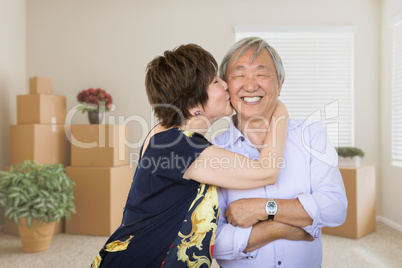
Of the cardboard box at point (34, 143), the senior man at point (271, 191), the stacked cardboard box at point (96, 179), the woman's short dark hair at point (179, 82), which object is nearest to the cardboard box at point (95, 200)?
the stacked cardboard box at point (96, 179)

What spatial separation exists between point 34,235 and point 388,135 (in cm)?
426

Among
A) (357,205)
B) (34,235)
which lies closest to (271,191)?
(34,235)

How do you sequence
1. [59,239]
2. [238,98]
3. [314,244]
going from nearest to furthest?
[314,244] < [238,98] < [59,239]

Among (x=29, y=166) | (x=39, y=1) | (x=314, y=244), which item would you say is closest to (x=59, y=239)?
(x=29, y=166)

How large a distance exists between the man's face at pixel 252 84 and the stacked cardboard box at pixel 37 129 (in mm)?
3349

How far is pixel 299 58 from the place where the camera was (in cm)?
535

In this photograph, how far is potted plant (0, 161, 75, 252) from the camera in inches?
144

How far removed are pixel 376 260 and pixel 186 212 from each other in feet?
9.35

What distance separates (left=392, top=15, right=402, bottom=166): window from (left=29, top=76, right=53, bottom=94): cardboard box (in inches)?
163

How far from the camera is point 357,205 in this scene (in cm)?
427

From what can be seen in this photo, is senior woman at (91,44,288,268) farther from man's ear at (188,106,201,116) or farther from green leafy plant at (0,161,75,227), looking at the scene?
green leafy plant at (0,161,75,227)

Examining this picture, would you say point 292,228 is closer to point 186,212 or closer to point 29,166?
point 186,212

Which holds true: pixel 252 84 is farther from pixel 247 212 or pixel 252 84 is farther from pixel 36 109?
pixel 36 109

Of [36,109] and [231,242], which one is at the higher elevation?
[36,109]
